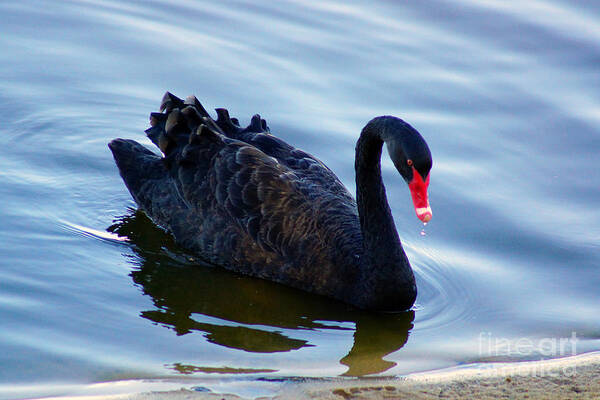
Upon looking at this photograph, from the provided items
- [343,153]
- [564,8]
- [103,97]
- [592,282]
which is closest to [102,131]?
[103,97]

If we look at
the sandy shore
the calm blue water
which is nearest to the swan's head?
the calm blue water

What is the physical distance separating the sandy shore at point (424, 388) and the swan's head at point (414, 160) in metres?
1.12

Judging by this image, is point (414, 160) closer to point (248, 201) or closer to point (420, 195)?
point (420, 195)

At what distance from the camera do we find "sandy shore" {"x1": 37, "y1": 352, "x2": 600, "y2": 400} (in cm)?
528

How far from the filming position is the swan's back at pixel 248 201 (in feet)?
23.9

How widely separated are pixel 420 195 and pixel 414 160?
25cm

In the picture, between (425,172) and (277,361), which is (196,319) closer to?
(277,361)

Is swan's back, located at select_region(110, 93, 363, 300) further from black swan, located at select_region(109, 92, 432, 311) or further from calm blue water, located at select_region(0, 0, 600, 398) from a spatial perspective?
calm blue water, located at select_region(0, 0, 600, 398)

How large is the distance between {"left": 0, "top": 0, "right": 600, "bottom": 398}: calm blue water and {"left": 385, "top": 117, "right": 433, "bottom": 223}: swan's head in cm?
90

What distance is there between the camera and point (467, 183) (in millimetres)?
8789

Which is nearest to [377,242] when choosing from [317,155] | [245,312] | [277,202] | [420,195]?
[420,195]

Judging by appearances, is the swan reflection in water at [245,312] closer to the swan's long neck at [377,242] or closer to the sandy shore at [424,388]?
the swan's long neck at [377,242]

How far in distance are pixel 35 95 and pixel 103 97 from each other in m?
0.66

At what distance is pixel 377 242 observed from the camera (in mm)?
6984
